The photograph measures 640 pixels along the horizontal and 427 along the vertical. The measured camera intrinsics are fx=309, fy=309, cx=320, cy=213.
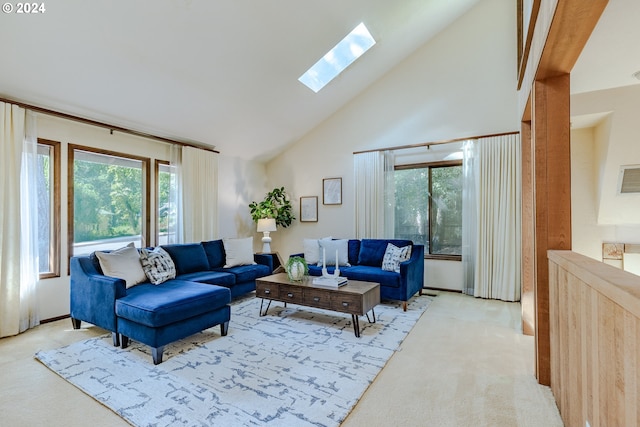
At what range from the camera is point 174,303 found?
2674mm

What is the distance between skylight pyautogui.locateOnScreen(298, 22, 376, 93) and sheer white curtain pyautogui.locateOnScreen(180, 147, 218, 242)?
2.10 meters

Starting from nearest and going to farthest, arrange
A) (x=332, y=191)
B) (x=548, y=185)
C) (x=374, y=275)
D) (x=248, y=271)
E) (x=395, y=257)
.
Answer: (x=548, y=185) < (x=374, y=275) < (x=395, y=257) < (x=248, y=271) < (x=332, y=191)

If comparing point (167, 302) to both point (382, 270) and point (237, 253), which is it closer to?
point (237, 253)

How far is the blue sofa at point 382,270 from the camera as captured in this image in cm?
395

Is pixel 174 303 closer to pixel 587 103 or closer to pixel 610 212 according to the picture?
pixel 587 103

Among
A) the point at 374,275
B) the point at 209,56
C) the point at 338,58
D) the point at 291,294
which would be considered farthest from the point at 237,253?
the point at 338,58

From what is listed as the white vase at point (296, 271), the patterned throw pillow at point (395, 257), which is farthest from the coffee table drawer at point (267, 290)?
the patterned throw pillow at point (395, 257)

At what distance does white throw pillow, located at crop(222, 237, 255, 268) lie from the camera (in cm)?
463

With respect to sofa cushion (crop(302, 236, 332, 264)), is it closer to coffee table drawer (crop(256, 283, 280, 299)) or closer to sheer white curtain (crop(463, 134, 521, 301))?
coffee table drawer (crop(256, 283, 280, 299))

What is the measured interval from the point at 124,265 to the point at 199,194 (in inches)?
80.6

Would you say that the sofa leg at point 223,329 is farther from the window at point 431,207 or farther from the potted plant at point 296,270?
the window at point 431,207

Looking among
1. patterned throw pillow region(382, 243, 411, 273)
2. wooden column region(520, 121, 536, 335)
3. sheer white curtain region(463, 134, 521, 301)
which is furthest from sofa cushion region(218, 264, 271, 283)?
wooden column region(520, 121, 536, 335)

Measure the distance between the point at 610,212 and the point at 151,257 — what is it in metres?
5.51

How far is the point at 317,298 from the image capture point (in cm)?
331
